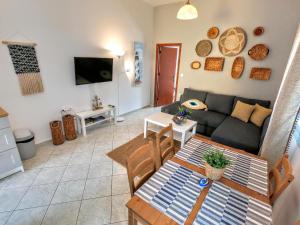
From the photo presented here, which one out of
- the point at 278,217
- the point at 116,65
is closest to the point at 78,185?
the point at 278,217

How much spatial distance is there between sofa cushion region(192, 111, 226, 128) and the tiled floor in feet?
6.06

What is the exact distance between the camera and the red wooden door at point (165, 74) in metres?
4.95

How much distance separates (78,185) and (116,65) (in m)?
2.88

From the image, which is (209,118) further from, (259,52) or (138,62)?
(138,62)

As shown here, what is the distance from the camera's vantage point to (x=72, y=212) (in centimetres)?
174

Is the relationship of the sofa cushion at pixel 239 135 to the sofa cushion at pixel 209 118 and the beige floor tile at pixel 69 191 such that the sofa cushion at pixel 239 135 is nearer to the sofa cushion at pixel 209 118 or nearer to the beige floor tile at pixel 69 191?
the sofa cushion at pixel 209 118

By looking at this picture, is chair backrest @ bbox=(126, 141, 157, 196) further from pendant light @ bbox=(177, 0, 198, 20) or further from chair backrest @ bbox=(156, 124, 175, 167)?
pendant light @ bbox=(177, 0, 198, 20)

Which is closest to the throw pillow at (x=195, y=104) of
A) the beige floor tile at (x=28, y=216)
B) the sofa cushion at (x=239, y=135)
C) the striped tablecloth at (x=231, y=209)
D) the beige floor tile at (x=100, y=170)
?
the sofa cushion at (x=239, y=135)

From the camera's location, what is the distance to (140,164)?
4.45 ft

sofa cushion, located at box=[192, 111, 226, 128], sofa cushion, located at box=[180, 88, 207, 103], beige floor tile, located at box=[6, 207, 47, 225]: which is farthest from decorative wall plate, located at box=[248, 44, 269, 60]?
beige floor tile, located at box=[6, 207, 47, 225]

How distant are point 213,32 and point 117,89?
8.97ft

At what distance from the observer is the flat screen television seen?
3109mm

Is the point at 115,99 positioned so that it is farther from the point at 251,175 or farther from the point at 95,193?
the point at 251,175

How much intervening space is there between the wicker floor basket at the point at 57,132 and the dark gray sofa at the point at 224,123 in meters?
2.20
